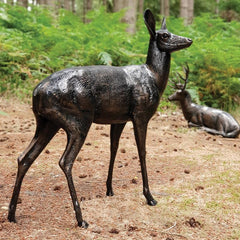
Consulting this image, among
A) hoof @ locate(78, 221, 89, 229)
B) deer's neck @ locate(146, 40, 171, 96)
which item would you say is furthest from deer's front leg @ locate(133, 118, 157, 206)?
hoof @ locate(78, 221, 89, 229)

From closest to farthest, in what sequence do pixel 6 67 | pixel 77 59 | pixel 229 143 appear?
1. pixel 229 143
2. pixel 6 67
3. pixel 77 59

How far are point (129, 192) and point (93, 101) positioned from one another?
135 cm

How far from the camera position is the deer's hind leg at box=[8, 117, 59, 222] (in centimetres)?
255

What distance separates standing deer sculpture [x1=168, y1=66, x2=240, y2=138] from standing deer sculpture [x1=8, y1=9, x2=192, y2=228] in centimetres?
390

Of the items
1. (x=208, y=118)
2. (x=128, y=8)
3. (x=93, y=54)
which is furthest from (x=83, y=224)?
(x=128, y=8)

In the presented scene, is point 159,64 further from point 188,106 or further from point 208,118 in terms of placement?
point 188,106

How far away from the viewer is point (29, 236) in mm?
2264

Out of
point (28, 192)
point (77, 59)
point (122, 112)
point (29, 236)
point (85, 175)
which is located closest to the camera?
point (29, 236)

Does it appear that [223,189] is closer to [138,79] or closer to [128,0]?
[138,79]

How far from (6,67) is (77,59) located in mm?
2099

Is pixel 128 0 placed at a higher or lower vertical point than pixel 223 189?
higher

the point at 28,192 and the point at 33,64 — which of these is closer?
the point at 28,192

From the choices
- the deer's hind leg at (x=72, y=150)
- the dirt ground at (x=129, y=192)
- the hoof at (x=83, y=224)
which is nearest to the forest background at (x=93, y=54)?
the dirt ground at (x=129, y=192)

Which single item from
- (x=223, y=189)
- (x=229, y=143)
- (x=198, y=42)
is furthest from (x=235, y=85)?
(x=223, y=189)
